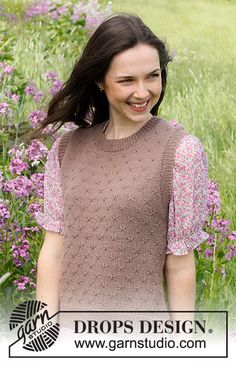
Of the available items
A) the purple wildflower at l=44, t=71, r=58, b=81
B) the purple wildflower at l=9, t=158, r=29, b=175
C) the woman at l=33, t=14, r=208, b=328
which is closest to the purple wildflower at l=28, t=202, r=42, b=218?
the purple wildflower at l=9, t=158, r=29, b=175

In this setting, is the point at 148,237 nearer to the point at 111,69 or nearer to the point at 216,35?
the point at 111,69

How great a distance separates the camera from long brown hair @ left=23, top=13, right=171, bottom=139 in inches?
93.1

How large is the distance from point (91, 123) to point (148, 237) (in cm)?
44

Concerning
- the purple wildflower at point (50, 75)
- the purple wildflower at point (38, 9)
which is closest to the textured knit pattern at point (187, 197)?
the purple wildflower at point (50, 75)

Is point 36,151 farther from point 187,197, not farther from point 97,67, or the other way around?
point 187,197

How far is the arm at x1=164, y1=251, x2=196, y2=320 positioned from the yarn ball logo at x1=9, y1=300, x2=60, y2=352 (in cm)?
38

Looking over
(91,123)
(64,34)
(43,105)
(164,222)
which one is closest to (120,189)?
(164,222)

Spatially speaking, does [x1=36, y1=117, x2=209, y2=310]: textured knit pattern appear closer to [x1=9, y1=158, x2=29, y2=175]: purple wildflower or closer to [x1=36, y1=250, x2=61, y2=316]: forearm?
[x1=36, y1=250, x2=61, y2=316]: forearm

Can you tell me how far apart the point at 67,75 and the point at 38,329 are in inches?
140

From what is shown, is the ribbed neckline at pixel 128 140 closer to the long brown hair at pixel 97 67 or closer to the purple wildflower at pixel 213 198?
the long brown hair at pixel 97 67

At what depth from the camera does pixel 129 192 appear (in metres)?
2.35

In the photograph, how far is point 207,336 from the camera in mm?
2898

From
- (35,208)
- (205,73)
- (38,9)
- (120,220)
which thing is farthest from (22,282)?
(38,9)

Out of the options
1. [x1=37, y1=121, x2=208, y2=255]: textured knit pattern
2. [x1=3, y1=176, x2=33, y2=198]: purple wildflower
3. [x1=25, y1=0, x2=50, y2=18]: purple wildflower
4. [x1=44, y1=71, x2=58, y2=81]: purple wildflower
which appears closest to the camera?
[x1=37, y1=121, x2=208, y2=255]: textured knit pattern
